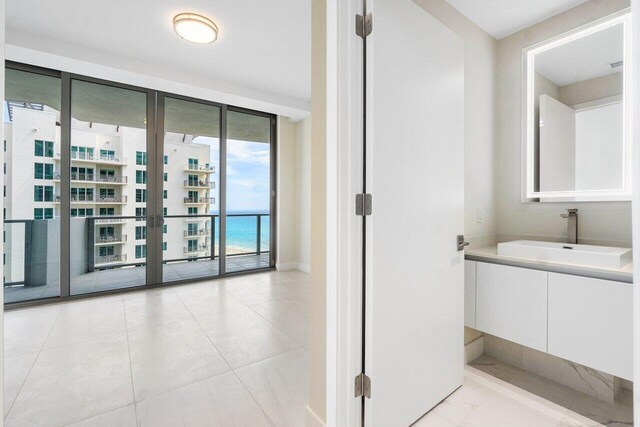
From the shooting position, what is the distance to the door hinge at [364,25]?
4.50 feet

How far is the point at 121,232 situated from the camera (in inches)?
155

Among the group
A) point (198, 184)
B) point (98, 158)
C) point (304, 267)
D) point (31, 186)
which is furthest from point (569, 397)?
point (31, 186)

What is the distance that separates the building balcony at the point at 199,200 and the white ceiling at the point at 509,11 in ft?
12.3

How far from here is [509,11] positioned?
2.16 m

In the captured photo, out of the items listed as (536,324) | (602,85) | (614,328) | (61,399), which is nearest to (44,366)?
(61,399)

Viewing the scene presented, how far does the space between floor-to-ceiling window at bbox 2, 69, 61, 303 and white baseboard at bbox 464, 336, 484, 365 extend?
430 centimetres

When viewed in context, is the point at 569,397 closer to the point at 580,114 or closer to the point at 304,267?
the point at 580,114

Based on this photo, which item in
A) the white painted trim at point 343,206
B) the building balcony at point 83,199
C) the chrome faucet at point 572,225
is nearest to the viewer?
the white painted trim at point 343,206

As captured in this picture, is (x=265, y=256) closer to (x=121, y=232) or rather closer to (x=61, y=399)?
(x=121, y=232)

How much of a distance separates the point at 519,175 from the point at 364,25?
5.82ft

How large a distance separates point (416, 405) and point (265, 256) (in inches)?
158

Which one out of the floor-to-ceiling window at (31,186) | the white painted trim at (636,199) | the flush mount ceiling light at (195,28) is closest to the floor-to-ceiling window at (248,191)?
the flush mount ceiling light at (195,28)

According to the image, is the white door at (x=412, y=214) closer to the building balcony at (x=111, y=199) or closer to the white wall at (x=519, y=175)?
the white wall at (x=519, y=175)

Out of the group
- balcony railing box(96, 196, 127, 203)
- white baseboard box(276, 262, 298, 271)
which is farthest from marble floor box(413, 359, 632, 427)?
balcony railing box(96, 196, 127, 203)
